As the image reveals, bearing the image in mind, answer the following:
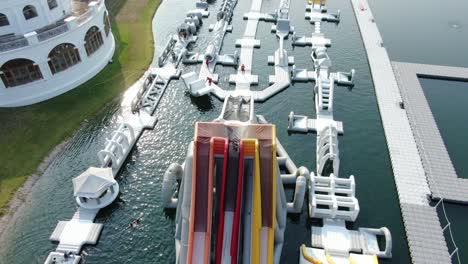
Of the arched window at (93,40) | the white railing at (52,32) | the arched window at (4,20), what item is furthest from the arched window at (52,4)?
the arched window at (4,20)

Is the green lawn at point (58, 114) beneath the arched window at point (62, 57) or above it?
beneath

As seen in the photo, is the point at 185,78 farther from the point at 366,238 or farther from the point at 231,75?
the point at 366,238

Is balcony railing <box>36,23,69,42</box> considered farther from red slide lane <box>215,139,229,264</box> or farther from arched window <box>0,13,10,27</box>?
red slide lane <box>215,139,229,264</box>

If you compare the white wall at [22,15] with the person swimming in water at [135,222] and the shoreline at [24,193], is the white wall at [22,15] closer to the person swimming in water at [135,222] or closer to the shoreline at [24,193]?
the shoreline at [24,193]

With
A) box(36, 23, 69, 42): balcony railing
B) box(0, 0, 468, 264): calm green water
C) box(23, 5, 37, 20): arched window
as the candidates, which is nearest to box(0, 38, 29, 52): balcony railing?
box(36, 23, 69, 42): balcony railing

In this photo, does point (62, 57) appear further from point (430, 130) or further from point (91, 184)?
point (430, 130)

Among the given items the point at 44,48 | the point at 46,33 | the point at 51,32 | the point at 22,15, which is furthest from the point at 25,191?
the point at 22,15
